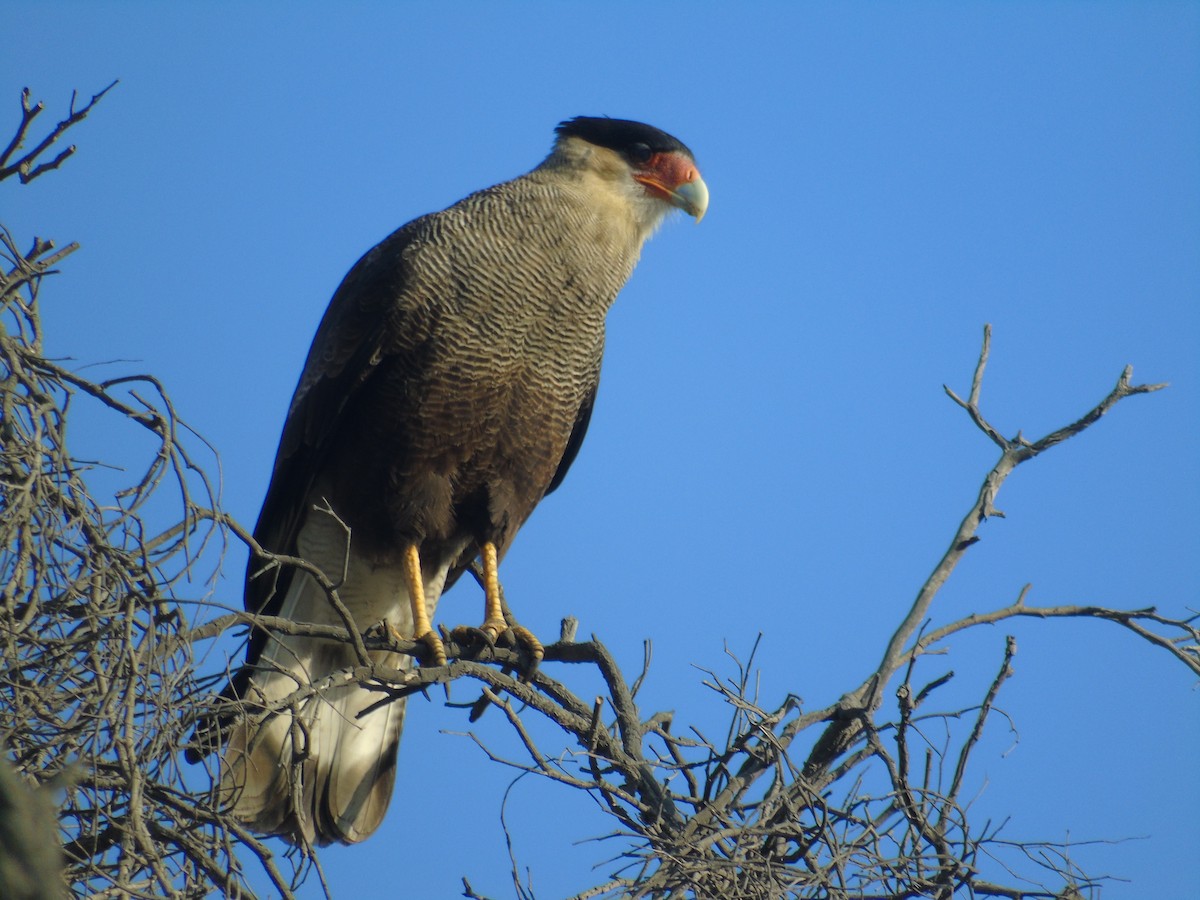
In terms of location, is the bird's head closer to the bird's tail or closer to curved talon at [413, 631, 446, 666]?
the bird's tail

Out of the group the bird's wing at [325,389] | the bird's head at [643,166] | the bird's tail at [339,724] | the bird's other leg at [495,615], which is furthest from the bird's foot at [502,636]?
the bird's head at [643,166]

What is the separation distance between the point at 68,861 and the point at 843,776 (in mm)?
1872

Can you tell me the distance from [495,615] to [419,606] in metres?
0.30

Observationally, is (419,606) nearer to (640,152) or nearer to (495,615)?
(495,615)

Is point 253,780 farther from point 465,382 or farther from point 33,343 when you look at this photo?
point 33,343

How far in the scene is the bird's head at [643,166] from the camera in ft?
16.5

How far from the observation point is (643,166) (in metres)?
5.05

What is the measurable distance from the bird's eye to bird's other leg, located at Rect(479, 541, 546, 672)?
1.80m

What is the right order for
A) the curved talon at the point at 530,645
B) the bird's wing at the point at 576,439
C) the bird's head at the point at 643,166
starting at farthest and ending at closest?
the bird's head at the point at 643,166, the bird's wing at the point at 576,439, the curved talon at the point at 530,645

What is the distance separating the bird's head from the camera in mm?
5016

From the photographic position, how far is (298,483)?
441 cm

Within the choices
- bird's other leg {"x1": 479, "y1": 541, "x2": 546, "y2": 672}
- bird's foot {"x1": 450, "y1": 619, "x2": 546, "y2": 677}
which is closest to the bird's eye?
bird's other leg {"x1": 479, "y1": 541, "x2": 546, "y2": 672}

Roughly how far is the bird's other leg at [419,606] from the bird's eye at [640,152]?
195 centimetres

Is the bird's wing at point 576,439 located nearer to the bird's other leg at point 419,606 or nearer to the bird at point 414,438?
the bird at point 414,438
